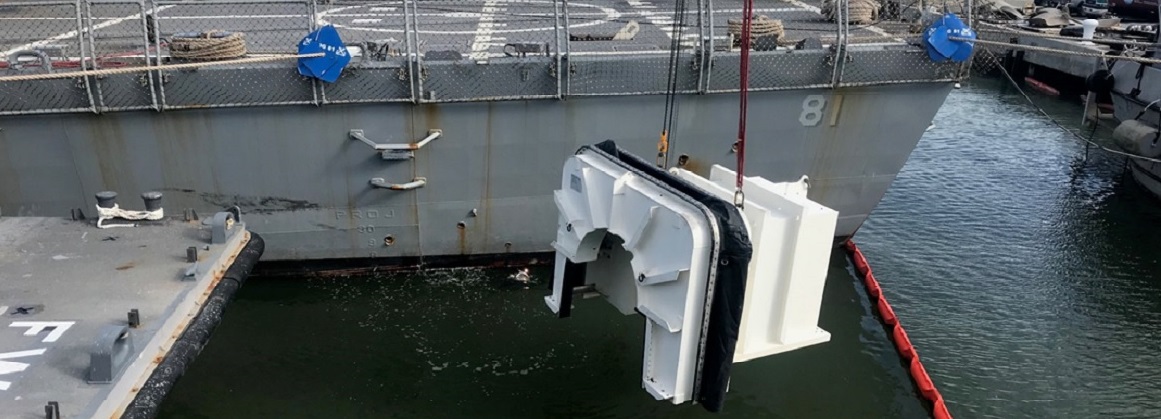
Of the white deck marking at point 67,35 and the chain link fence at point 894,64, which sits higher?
the chain link fence at point 894,64

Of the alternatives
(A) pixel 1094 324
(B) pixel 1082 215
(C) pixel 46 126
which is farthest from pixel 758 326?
(B) pixel 1082 215

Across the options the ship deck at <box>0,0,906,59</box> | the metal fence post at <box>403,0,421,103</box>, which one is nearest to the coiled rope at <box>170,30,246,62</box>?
the ship deck at <box>0,0,906,59</box>

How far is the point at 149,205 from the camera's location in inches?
314

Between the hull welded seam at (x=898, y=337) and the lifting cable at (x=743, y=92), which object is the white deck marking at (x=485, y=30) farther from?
the hull welded seam at (x=898, y=337)

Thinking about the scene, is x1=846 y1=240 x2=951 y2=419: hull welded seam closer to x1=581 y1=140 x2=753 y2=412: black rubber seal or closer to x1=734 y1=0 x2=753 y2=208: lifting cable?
x1=581 y1=140 x2=753 y2=412: black rubber seal

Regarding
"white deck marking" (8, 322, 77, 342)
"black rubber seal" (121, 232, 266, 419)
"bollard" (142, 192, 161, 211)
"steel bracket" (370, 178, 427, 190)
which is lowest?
"steel bracket" (370, 178, 427, 190)

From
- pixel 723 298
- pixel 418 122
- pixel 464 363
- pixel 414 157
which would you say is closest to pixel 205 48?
pixel 418 122

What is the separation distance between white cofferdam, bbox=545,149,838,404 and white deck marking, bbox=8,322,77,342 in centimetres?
383

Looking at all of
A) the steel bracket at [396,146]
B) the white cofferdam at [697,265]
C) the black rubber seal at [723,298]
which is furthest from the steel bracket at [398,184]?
the black rubber seal at [723,298]

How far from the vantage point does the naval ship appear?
10242 mm

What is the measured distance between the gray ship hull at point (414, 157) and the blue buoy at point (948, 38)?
2.07 ft

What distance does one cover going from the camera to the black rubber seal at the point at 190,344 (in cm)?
556

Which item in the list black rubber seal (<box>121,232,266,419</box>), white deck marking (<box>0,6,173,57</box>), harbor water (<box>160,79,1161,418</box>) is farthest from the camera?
white deck marking (<box>0,6,173,57</box>)

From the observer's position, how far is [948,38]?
11141mm
